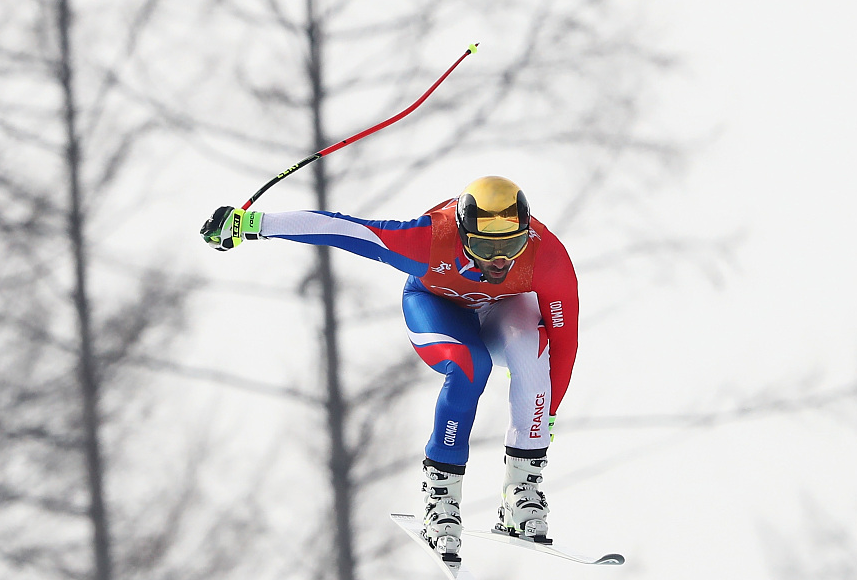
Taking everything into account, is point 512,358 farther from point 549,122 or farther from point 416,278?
point 549,122

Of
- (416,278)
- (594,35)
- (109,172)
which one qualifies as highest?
(594,35)

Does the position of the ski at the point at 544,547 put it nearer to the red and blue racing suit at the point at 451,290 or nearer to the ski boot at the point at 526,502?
the ski boot at the point at 526,502

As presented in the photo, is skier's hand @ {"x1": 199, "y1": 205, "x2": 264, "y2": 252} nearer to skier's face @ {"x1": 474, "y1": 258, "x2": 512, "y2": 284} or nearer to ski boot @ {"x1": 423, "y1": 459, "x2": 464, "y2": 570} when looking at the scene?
skier's face @ {"x1": 474, "y1": 258, "x2": 512, "y2": 284}

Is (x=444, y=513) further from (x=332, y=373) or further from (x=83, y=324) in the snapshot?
(x=83, y=324)

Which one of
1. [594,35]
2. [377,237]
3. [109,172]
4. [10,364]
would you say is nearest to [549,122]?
[594,35]

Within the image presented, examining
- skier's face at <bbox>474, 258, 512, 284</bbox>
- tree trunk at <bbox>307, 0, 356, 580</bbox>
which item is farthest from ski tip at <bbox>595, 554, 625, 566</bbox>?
tree trunk at <bbox>307, 0, 356, 580</bbox>

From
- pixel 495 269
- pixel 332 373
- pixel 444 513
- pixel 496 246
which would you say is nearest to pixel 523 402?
pixel 444 513

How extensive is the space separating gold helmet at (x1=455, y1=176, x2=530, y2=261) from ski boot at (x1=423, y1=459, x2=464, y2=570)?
902 millimetres

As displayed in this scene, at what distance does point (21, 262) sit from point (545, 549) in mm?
4798

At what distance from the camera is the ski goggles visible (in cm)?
379

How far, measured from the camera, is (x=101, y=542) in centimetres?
738

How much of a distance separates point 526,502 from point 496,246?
46.3 inches

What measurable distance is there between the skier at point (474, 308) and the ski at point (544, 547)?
0.04m

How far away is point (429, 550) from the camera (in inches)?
161
